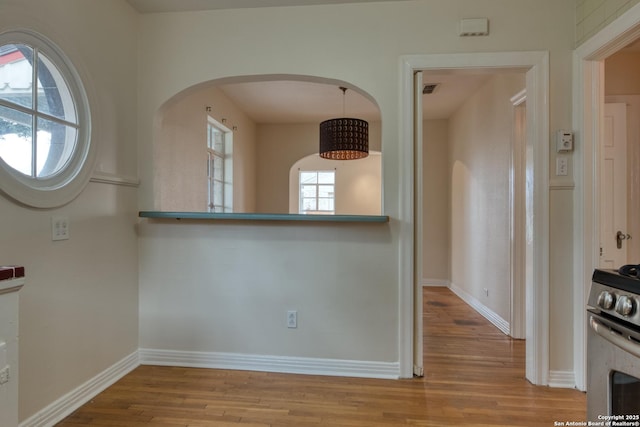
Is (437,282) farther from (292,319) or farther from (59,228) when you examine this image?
(59,228)

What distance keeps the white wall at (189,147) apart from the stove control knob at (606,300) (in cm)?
256

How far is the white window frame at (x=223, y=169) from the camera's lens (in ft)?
14.6

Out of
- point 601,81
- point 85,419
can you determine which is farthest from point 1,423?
point 601,81

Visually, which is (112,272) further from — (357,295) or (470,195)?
(470,195)

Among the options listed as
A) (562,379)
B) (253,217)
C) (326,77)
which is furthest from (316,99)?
(562,379)

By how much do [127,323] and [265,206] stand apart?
→ 366 centimetres

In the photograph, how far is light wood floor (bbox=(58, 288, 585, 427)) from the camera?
1.81 m

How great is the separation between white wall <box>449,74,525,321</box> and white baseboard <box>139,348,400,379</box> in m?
1.67

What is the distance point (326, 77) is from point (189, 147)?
1.95 metres

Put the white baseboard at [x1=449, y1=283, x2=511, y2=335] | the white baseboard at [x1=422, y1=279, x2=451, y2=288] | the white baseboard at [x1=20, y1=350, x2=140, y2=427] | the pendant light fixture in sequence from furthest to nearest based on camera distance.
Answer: the white baseboard at [x1=422, y1=279, x2=451, y2=288]
the pendant light fixture
the white baseboard at [x1=449, y1=283, x2=511, y2=335]
the white baseboard at [x1=20, y1=350, x2=140, y2=427]

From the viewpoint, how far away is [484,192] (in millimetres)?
3836

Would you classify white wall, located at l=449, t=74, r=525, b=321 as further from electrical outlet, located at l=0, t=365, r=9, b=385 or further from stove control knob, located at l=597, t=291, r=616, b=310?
electrical outlet, located at l=0, t=365, r=9, b=385

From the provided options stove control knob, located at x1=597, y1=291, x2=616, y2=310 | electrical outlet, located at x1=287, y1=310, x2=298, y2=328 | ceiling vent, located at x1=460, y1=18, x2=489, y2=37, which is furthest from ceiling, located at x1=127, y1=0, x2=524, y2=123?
stove control knob, located at x1=597, y1=291, x2=616, y2=310

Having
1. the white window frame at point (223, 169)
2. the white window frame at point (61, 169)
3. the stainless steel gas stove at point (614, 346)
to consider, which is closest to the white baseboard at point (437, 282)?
the white window frame at point (223, 169)
